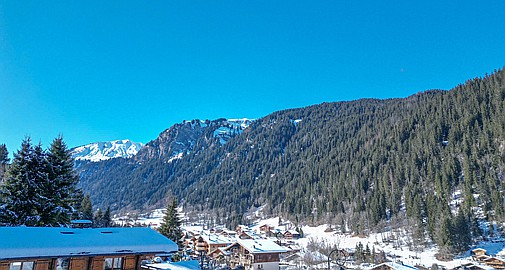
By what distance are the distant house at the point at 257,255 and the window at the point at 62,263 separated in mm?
45412

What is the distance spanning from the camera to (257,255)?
59.1m

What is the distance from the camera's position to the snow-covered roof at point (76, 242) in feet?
48.1

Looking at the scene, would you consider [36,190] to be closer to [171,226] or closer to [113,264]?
[113,264]

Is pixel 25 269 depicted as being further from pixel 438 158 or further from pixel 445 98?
pixel 445 98

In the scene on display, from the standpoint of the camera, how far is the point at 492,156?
11600 cm

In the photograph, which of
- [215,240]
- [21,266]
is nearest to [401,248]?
[215,240]

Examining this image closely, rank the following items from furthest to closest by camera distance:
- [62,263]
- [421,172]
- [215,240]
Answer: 1. [421,172]
2. [215,240]
3. [62,263]

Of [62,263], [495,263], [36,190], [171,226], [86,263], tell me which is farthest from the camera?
[495,263]

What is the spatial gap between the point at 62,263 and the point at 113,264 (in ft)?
7.74

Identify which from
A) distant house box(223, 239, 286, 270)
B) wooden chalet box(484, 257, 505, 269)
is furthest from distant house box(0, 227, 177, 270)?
wooden chalet box(484, 257, 505, 269)

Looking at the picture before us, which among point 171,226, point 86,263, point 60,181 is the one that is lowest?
point 171,226

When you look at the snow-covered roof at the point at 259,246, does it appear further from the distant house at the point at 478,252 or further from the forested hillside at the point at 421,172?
the forested hillside at the point at 421,172

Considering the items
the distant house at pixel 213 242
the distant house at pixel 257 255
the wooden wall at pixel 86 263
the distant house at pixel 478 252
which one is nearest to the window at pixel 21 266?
the wooden wall at pixel 86 263

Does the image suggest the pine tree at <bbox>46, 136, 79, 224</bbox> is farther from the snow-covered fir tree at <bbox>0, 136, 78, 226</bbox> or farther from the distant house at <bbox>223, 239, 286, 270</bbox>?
the distant house at <bbox>223, 239, 286, 270</bbox>
